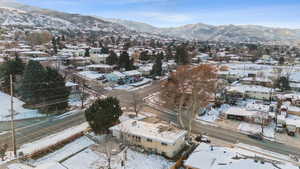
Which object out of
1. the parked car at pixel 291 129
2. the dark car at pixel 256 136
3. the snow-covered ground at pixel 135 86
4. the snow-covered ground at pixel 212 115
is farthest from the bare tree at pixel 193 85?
the snow-covered ground at pixel 135 86

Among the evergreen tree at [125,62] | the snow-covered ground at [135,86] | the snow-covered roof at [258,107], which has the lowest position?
the snow-covered roof at [258,107]

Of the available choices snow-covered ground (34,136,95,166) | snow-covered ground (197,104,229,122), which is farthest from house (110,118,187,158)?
snow-covered ground (197,104,229,122)

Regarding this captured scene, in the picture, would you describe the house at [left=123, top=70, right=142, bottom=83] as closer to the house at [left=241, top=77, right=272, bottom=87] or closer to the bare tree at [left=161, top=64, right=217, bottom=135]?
the bare tree at [left=161, top=64, right=217, bottom=135]

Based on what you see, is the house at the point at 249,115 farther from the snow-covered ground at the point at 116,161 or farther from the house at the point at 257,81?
the house at the point at 257,81

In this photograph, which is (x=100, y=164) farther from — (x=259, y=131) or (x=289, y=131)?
(x=289, y=131)

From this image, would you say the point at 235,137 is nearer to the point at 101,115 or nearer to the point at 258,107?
the point at 258,107

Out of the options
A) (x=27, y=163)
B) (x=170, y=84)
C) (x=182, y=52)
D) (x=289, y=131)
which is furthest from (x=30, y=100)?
(x=182, y=52)

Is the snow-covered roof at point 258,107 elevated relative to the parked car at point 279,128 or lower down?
elevated
